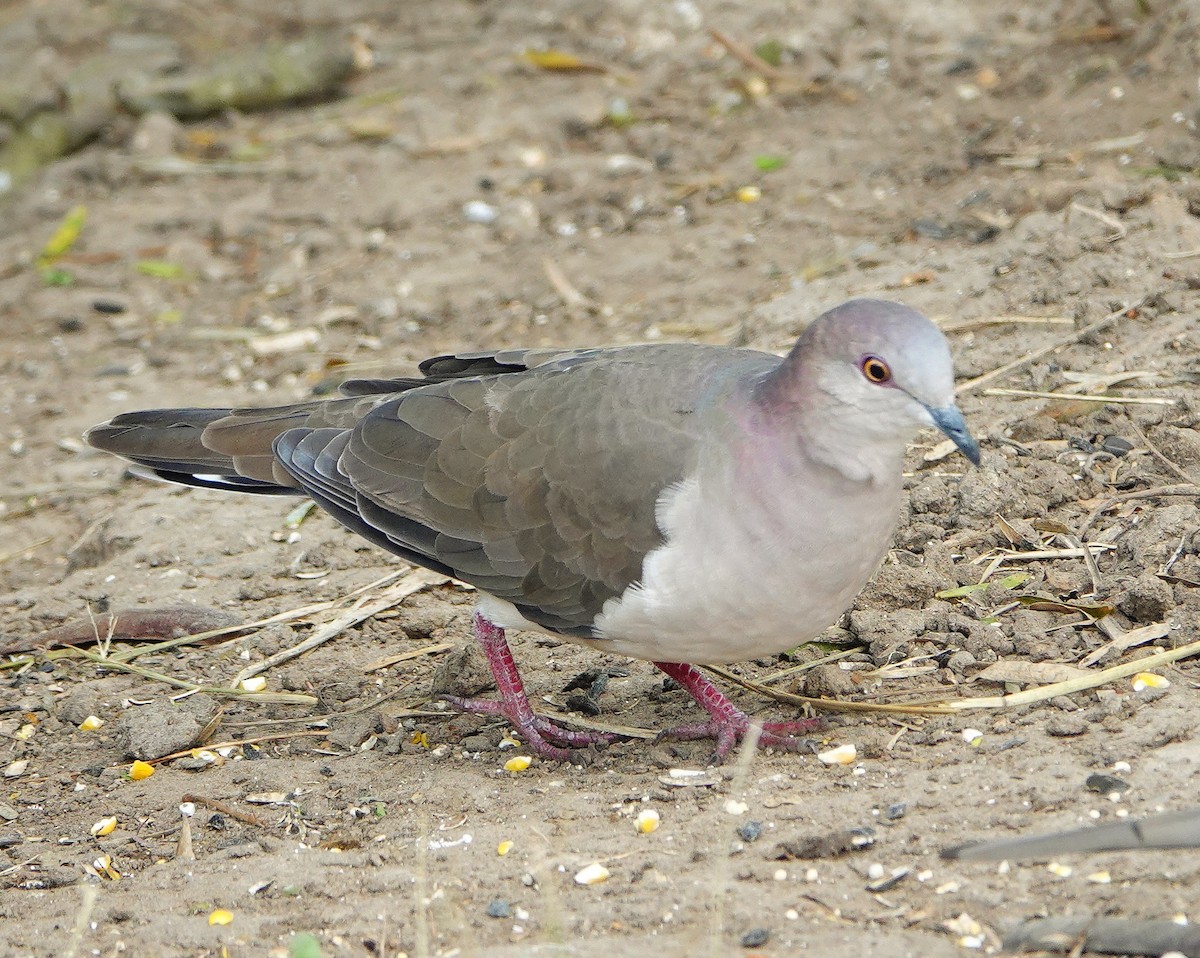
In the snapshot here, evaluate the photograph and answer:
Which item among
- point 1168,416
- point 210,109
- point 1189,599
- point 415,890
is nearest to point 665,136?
point 210,109

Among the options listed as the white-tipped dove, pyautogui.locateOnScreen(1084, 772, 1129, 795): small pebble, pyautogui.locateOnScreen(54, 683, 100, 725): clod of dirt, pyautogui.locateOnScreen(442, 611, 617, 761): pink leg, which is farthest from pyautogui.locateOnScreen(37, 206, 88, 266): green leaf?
pyautogui.locateOnScreen(1084, 772, 1129, 795): small pebble

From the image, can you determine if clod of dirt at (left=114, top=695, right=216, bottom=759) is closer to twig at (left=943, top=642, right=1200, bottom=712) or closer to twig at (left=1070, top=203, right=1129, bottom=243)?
twig at (left=943, top=642, right=1200, bottom=712)

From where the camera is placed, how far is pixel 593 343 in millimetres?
6570

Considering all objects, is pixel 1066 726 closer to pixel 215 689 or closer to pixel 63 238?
pixel 215 689

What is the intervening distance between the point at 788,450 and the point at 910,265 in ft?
9.27

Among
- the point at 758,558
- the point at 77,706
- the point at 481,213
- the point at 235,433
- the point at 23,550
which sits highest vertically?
the point at 758,558

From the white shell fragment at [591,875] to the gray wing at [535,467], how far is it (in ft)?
2.47

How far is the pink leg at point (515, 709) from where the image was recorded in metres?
4.29

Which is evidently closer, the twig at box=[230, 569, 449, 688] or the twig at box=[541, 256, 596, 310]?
the twig at box=[230, 569, 449, 688]

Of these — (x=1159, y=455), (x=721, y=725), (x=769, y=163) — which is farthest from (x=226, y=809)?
(x=769, y=163)

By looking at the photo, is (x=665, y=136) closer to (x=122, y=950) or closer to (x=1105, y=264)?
(x=1105, y=264)

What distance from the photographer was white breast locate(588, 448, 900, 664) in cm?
363

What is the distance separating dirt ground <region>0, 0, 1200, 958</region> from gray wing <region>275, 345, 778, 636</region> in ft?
1.84

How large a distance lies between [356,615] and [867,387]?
2250mm
